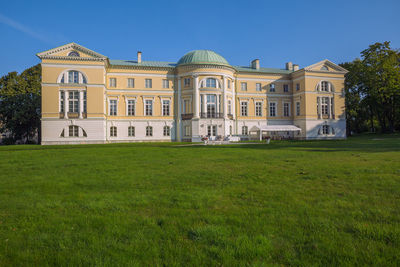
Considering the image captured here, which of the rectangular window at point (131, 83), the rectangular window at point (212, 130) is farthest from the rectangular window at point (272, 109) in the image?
the rectangular window at point (131, 83)

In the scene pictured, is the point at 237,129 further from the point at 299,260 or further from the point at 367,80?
the point at 299,260

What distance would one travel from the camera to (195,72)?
3500 centimetres

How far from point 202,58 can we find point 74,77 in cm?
1762

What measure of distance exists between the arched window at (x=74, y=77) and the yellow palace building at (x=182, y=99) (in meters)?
0.12

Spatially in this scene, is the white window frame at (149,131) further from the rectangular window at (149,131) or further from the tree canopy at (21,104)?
the tree canopy at (21,104)

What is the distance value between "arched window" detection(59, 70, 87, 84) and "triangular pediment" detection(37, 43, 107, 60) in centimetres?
187

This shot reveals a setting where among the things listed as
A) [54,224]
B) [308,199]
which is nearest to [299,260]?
[308,199]

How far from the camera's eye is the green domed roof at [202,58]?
3547cm

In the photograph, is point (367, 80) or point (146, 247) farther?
point (367, 80)

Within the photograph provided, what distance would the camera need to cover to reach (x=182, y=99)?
36.6m

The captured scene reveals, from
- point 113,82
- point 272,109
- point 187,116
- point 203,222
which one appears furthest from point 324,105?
point 203,222

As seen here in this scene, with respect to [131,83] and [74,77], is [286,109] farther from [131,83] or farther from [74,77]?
[74,77]

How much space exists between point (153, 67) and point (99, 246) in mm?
35521

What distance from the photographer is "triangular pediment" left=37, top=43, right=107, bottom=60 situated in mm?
31344
